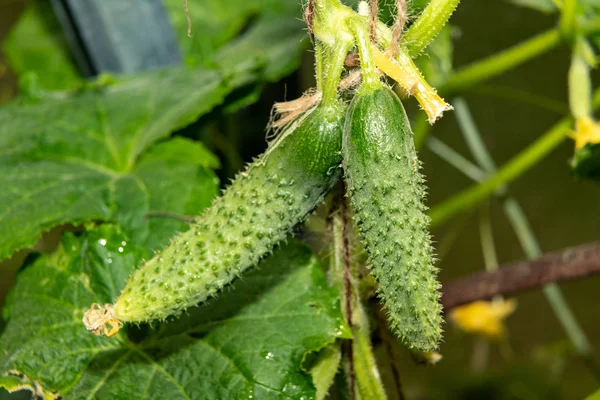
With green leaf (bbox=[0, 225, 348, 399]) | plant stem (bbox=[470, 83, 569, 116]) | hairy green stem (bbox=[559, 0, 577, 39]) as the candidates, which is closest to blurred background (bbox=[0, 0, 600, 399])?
plant stem (bbox=[470, 83, 569, 116])

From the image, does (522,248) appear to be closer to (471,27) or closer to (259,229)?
(471,27)

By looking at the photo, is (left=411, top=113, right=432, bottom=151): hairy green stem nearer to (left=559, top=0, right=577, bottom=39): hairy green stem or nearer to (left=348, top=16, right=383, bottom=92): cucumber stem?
(left=559, top=0, right=577, bottom=39): hairy green stem

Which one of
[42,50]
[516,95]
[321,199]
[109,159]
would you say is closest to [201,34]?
[42,50]

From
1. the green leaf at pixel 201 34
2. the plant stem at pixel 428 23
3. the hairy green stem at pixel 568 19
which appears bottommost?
the plant stem at pixel 428 23

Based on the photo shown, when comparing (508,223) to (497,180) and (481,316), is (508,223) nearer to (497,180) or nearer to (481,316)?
(481,316)

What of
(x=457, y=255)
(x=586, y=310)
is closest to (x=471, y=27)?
(x=457, y=255)

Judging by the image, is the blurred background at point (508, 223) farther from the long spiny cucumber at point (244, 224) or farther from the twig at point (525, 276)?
the long spiny cucumber at point (244, 224)

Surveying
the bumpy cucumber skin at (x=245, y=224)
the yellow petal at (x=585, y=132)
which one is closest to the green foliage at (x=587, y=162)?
the yellow petal at (x=585, y=132)
